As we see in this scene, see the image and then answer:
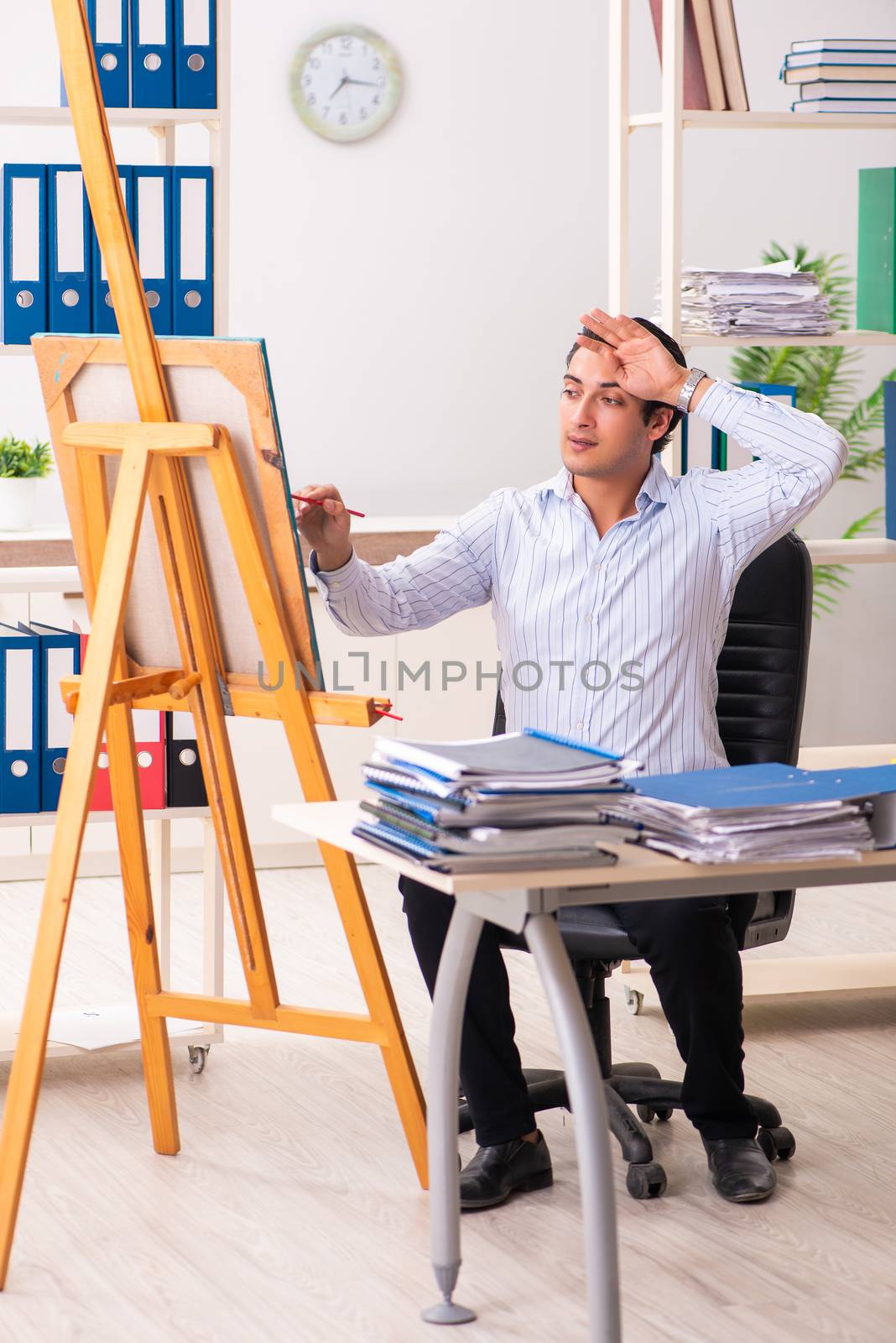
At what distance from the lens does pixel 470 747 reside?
1.79m

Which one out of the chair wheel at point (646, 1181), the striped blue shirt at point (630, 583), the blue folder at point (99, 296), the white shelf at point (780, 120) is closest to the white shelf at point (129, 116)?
the blue folder at point (99, 296)

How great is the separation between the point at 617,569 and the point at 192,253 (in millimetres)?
873

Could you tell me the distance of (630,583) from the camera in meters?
2.58

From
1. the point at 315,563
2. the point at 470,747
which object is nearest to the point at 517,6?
the point at 315,563

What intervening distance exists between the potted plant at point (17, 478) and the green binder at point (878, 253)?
2001 mm

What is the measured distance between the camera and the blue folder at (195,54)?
2693 mm

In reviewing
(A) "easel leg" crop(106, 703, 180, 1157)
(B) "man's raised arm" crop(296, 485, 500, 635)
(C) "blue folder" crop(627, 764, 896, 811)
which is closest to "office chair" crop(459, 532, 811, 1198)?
(B) "man's raised arm" crop(296, 485, 500, 635)

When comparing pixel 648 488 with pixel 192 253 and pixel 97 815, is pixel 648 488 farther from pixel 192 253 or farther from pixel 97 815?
pixel 97 815

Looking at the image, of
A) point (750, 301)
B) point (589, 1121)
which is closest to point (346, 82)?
point (750, 301)

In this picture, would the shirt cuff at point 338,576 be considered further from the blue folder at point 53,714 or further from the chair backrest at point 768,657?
the blue folder at point 53,714

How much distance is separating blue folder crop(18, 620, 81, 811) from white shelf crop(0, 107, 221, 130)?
85cm

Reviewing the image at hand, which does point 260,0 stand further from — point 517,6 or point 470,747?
point 470,747

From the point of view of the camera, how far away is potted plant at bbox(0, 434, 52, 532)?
4.11 metres

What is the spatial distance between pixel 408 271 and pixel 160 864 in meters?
2.67
